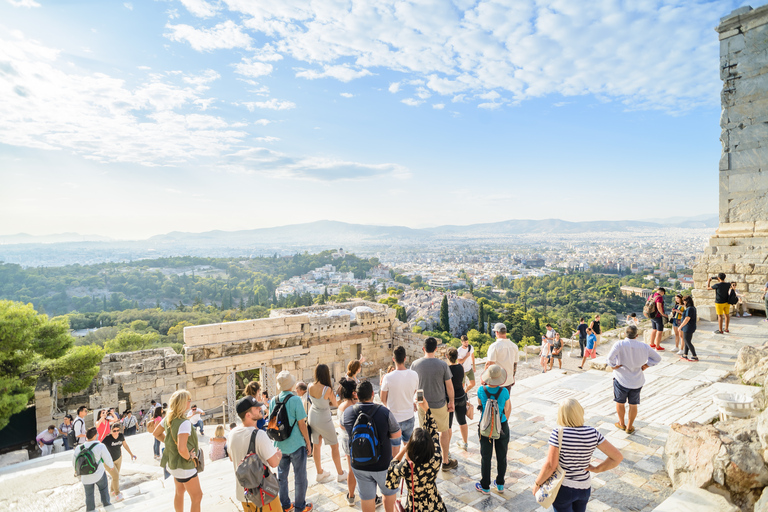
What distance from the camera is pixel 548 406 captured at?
20.4ft

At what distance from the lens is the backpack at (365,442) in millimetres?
3248

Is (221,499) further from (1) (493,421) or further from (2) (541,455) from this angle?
(2) (541,455)

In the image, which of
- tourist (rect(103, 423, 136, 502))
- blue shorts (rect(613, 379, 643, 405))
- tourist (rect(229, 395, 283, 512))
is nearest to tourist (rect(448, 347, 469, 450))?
blue shorts (rect(613, 379, 643, 405))

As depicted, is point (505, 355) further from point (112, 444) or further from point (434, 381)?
point (112, 444)

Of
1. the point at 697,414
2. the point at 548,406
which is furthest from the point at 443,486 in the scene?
the point at 697,414

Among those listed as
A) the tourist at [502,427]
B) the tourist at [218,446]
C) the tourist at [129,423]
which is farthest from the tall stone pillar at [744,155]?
the tourist at [129,423]

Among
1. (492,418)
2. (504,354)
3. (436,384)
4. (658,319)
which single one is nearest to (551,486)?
(492,418)

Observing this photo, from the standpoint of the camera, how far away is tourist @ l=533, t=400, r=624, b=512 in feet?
8.88

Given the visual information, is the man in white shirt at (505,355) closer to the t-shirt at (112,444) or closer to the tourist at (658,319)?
the tourist at (658,319)

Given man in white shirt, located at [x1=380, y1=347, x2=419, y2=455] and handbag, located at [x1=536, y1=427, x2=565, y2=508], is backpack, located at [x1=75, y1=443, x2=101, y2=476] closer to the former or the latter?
man in white shirt, located at [x1=380, y1=347, x2=419, y2=455]

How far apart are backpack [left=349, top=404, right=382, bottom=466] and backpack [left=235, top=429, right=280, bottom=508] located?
2.18 ft

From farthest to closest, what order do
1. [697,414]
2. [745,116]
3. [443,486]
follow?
[745,116] → [697,414] → [443,486]

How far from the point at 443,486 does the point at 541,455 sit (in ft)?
4.45

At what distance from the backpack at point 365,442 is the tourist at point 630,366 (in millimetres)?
3190
